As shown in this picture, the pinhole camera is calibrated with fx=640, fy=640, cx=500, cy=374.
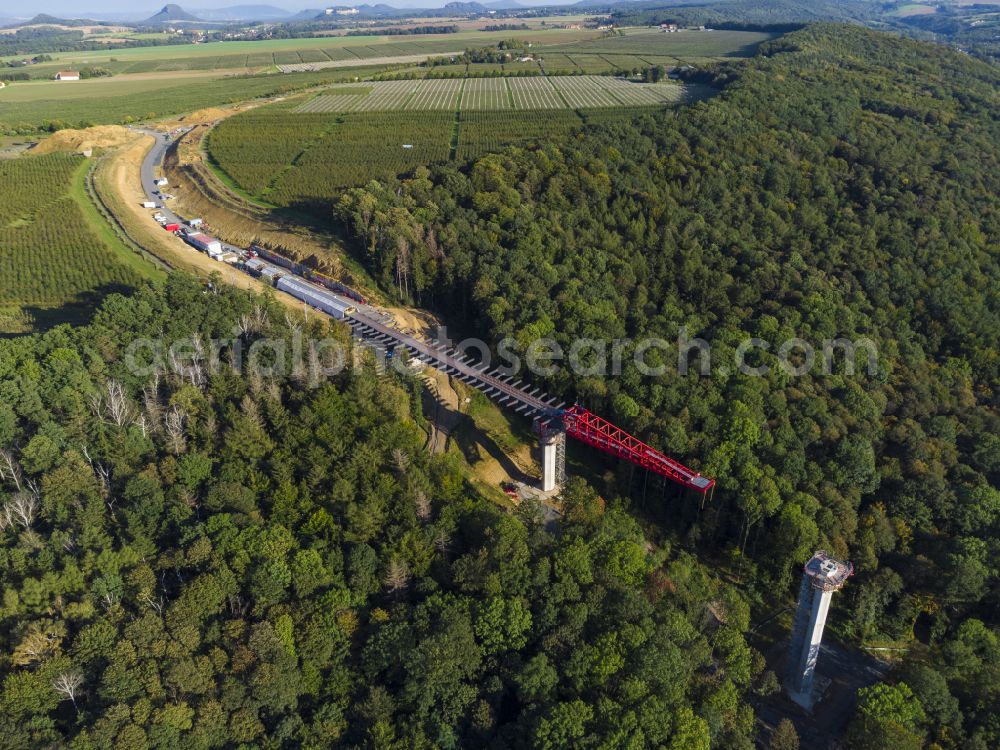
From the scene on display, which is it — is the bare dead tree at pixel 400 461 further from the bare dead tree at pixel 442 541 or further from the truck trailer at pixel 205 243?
the truck trailer at pixel 205 243

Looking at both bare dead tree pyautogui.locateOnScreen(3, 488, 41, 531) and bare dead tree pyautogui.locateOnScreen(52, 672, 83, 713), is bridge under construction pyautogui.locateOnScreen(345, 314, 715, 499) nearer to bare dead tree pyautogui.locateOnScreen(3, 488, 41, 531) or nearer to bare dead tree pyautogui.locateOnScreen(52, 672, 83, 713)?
bare dead tree pyautogui.locateOnScreen(3, 488, 41, 531)

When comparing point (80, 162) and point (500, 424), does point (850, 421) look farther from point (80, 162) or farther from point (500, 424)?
point (80, 162)

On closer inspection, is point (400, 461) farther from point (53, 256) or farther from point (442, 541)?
point (53, 256)

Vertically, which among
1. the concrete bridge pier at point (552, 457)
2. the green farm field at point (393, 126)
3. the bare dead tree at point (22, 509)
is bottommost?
the concrete bridge pier at point (552, 457)

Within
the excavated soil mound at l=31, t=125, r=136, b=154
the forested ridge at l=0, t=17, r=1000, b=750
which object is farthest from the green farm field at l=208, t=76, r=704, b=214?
the forested ridge at l=0, t=17, r=1000, b=750

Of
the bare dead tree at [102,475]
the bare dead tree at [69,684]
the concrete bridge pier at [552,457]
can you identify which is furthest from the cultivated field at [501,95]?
the bare dead tree at [69,684]

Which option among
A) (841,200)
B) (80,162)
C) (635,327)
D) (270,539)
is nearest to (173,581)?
(270,539)
